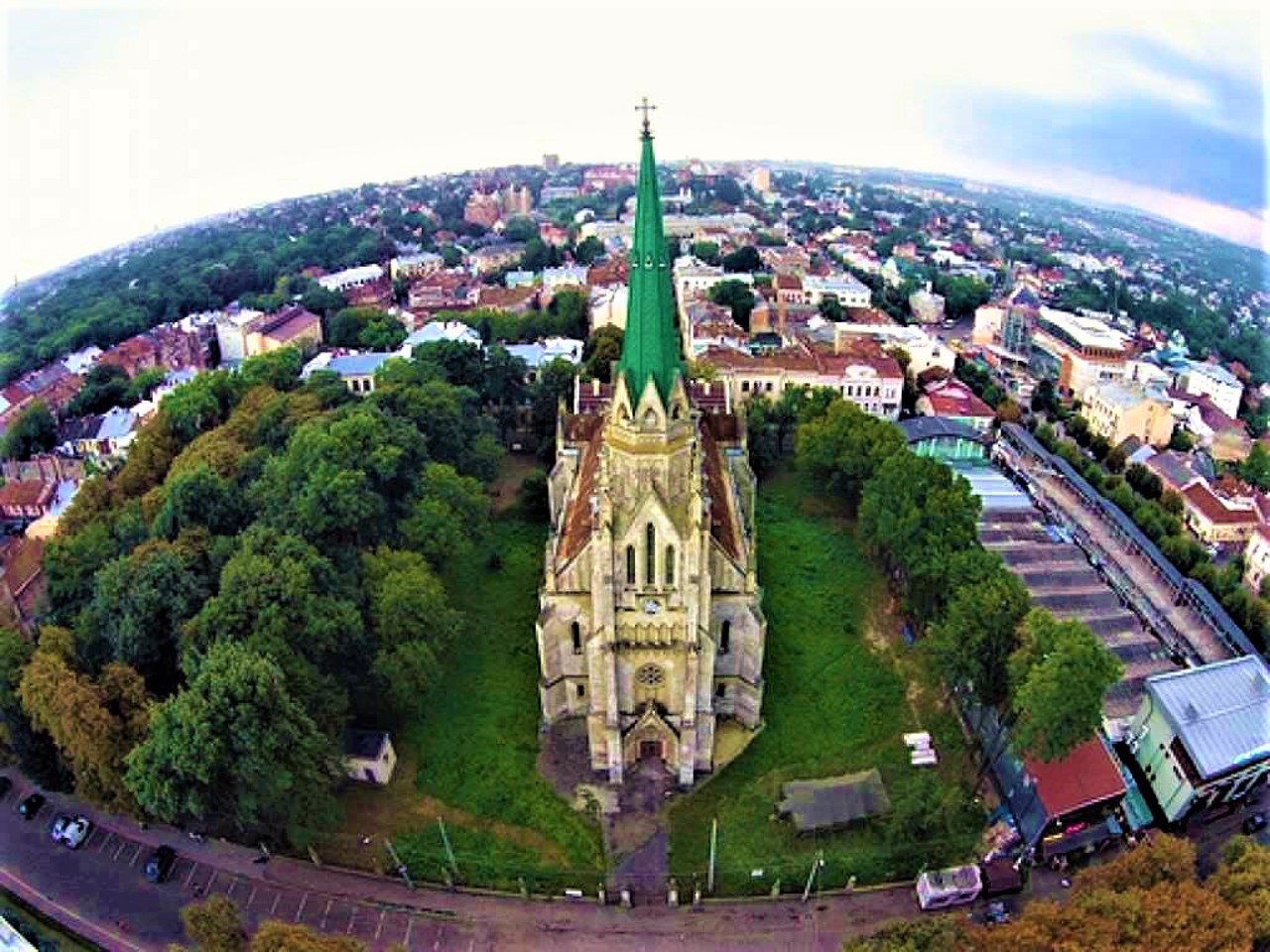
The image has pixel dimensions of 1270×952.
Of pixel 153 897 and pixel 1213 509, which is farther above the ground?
pixel 153 897

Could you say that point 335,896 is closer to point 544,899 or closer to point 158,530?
point 544,899

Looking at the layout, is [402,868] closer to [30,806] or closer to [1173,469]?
[30,806]

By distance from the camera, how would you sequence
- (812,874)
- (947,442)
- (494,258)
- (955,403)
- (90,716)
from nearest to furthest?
(90,716) < (812,874) < (947,442) < (955,403) < (494,258)

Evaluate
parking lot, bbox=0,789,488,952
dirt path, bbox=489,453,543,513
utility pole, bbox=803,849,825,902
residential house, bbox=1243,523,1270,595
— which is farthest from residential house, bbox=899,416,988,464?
parking lot, bbox=0,789,488,952

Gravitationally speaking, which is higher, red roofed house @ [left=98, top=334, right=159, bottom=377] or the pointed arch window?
the pointed arch window

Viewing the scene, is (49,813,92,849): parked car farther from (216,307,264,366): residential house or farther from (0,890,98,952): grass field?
(216,307,264,366): residential house

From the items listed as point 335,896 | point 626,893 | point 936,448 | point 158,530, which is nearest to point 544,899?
point 626,893

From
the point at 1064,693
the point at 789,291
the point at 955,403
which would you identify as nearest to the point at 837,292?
the point at 789,291

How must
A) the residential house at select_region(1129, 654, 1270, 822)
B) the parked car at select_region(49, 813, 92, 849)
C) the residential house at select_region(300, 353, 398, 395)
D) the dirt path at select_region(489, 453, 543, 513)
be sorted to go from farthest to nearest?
Result: the residential house at select_region(300, 353, 398, 395) → the dirt path at select_region(489, 453, 543, 513) → the parked car at select_region(49, 813, 92, 849) → the residential house at select_region(1129, 654, 1270, 822)
